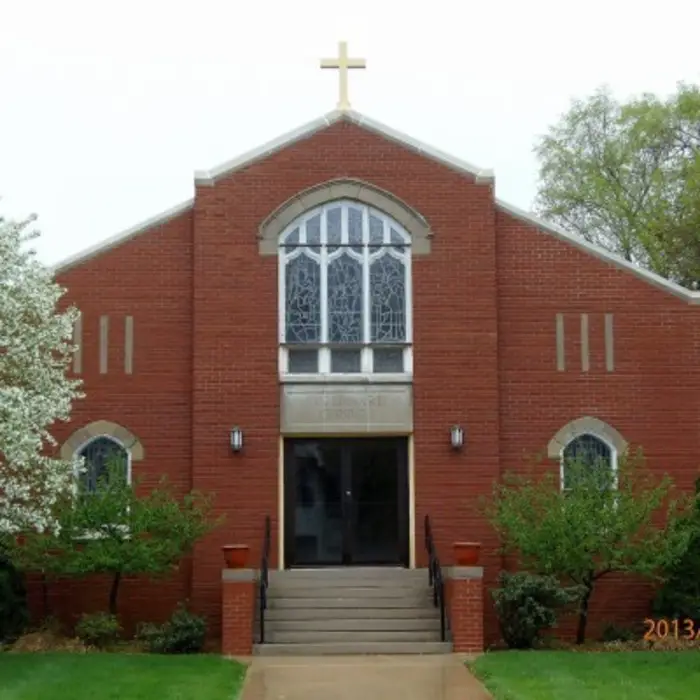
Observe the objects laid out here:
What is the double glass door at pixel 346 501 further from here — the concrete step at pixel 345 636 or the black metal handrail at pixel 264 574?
the concrete step at pixel 345 636

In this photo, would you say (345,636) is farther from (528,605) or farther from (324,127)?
(324,127)

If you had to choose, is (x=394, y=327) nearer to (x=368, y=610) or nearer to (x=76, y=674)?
(x=368, y=610)

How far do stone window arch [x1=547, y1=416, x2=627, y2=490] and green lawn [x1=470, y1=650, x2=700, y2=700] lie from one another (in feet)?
14.7

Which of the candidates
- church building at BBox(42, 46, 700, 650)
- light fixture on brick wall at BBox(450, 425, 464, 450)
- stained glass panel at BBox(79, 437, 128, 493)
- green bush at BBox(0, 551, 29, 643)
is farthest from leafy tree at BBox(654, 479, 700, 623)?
green bush at BBox(0, 551, 29, 643)

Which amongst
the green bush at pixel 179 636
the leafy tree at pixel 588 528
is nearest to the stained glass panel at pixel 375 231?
the leafy tree at pixel 588 528

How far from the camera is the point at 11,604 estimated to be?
1959 centimetres

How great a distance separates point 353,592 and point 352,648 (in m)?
1.85

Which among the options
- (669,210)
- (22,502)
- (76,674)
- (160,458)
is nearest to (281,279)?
(160,458)

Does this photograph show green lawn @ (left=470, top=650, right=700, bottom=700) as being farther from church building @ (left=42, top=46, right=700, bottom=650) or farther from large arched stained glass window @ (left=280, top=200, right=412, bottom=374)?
large arched stained glass window @ (left=280, top=200, right=412, bottom=374)

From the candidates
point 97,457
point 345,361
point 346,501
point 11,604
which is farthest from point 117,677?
point 345,361

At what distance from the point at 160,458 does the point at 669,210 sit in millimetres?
20055

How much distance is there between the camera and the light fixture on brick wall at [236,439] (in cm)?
2125

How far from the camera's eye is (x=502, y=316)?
22.2m

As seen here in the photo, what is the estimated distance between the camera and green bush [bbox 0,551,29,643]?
19453 millimetres
